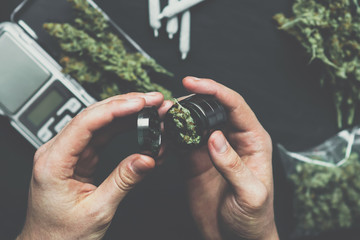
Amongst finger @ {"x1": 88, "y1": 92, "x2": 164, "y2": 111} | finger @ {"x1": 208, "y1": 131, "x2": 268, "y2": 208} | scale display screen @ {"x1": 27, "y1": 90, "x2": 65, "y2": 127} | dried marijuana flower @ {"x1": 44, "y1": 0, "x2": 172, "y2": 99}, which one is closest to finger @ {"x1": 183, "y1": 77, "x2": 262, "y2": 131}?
finger @ {"x1": 88, "y1": 92, "x2": 164, "y2": 111}

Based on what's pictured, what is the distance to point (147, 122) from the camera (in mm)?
796

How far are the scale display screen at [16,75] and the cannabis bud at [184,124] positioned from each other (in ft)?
2.22

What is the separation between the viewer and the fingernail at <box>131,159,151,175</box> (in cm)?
81

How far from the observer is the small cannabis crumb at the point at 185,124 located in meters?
0.86

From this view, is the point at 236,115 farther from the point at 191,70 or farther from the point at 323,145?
the point at 323,145

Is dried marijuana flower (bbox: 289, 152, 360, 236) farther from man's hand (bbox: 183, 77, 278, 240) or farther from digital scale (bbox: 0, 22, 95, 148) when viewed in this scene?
digital scale (bbox: 0, 22, 95, 148)

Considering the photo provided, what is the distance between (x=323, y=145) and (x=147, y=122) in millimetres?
1208

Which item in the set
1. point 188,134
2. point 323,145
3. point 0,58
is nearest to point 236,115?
point 188,134

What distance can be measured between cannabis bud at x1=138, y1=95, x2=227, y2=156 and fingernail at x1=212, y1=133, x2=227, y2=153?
0.14 feet

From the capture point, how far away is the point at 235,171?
86cm

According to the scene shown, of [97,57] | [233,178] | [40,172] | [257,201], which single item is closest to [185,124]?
[233,178]

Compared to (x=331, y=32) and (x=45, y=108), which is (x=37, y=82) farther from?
(x=331, y=32)

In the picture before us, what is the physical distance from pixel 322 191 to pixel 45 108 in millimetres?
1418

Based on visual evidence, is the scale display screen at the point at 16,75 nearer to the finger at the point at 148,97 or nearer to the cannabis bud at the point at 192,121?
the finger at the point at 148,97
